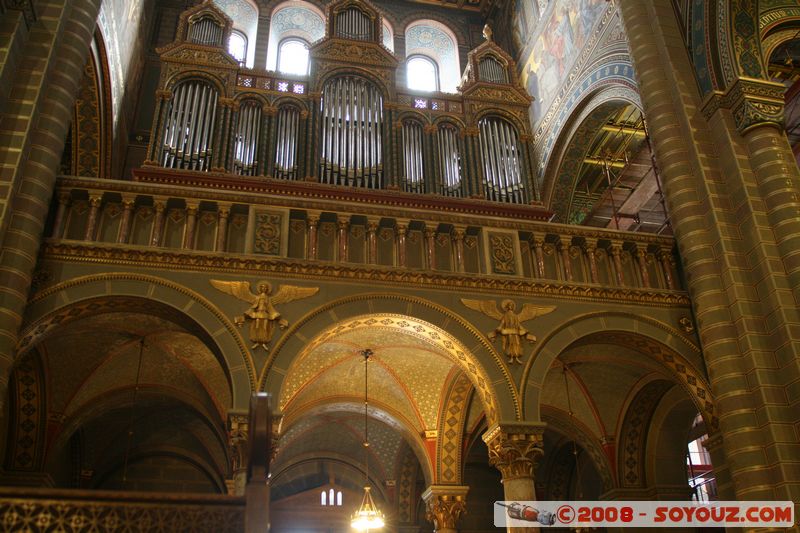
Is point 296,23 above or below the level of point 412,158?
above

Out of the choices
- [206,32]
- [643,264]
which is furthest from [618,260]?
[206,32]

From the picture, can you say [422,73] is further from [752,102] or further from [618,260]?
[752,102]

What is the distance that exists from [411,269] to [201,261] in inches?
107

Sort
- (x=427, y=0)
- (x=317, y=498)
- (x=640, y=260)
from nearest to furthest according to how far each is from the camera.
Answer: (x=640, y=260), (x=317, y=498), (x=427, y=0)

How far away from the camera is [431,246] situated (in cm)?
1033

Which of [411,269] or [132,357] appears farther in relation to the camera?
[132,357]

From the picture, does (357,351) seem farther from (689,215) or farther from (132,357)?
(689,215)

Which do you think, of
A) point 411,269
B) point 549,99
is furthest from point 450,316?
point 549,99

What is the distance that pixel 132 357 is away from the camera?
36.6 feet

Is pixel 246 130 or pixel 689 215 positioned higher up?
pixel 246 130

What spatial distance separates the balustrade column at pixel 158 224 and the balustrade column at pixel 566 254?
551 centimetres

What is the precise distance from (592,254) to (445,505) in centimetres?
460

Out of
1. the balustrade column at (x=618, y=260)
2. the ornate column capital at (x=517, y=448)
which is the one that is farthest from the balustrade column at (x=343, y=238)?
the balustrade column at (x=618, y=260)

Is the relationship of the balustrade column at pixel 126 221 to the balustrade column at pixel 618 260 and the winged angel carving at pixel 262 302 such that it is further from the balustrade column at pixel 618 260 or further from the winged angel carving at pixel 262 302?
the balustrade column at pixel 618 260
